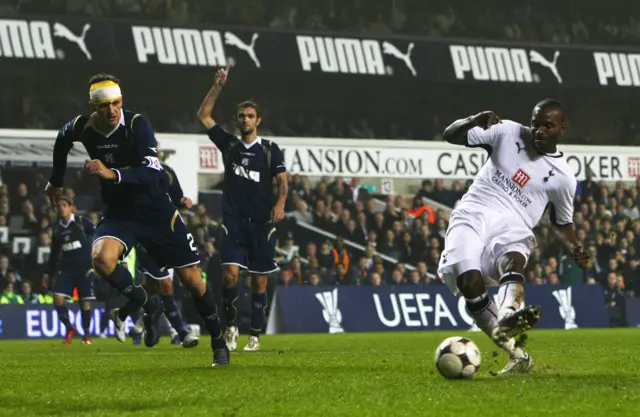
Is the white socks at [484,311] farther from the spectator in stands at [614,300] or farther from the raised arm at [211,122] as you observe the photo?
the spectator in stands at [614,300]

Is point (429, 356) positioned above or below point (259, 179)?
below

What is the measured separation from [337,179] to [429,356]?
16.4m

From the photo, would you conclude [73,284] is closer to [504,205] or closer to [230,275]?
[230,275]

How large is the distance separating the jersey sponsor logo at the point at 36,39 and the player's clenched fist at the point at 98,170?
1945 centimetres

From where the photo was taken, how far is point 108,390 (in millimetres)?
7891

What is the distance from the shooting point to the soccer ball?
27.3ft

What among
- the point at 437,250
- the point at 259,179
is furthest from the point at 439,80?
the point at 259,179

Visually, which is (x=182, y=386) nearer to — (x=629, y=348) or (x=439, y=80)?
(x=629, y=348)

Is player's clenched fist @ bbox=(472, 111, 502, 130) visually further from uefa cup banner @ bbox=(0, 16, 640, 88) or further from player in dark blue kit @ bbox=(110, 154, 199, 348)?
uefa cup banner @ bbox=(0, 16, 640, 88)

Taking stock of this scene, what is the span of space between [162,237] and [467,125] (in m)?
2.72

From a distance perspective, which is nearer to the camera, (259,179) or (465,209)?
(465,209)

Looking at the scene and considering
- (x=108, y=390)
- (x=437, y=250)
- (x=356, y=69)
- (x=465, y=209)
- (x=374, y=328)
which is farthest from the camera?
(x=356, y=69)

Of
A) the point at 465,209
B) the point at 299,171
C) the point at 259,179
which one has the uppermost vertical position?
the point at 299,171

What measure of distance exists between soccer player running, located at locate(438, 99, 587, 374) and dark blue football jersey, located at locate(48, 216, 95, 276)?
11758 millimetres
